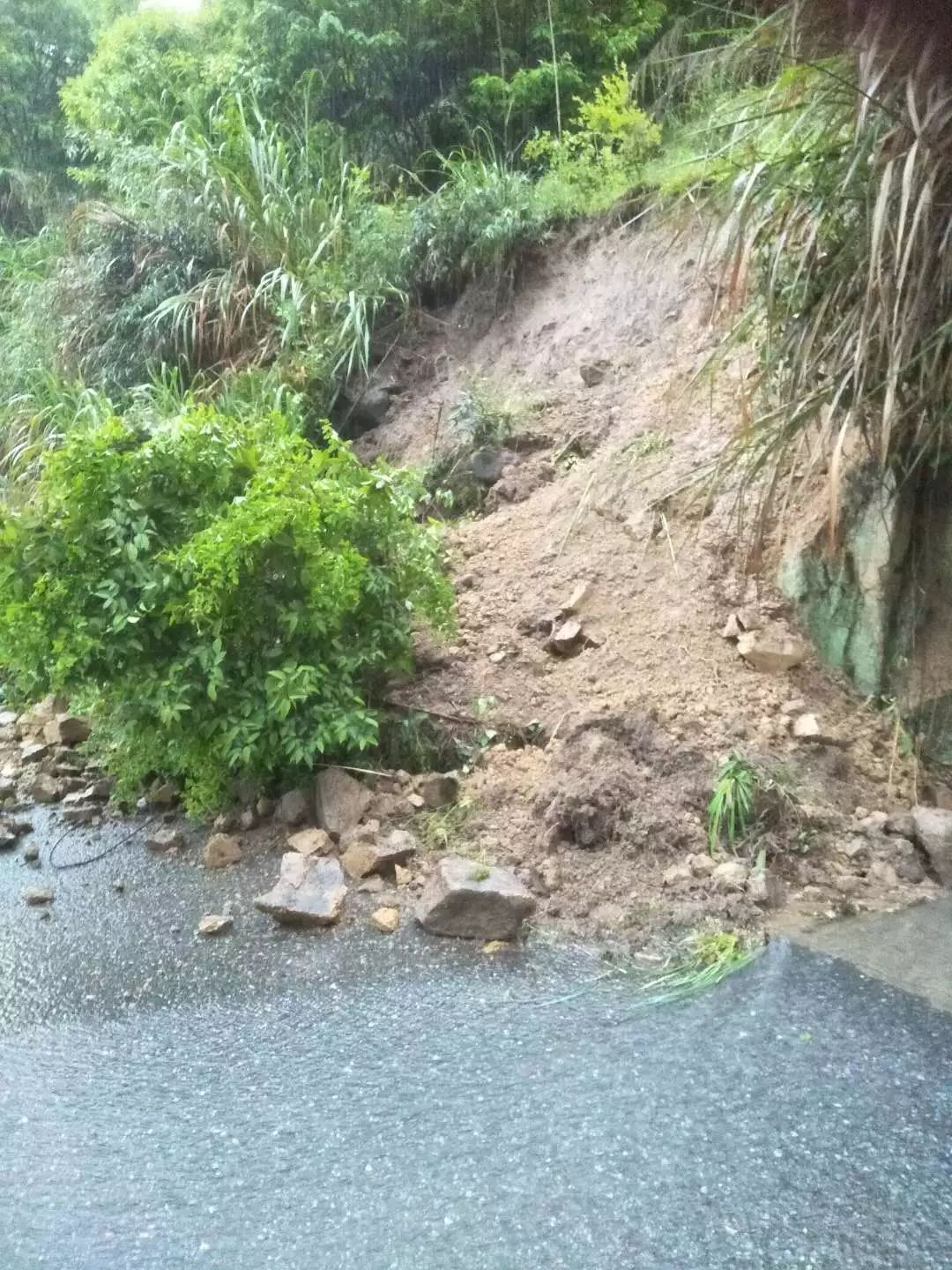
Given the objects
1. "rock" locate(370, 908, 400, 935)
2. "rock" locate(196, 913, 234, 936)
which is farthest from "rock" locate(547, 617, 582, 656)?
"rock" locate(196, 913, 234, 936)

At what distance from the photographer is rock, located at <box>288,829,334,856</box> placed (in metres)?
3.72

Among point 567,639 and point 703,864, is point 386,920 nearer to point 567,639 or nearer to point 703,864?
point 703,864

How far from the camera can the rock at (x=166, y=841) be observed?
399 centimetres

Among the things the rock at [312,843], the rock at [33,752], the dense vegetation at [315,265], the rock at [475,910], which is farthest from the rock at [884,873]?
the rock at [33,752]

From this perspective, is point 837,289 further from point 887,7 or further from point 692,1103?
point 692,1103

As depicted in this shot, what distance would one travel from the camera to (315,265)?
758 centimetres

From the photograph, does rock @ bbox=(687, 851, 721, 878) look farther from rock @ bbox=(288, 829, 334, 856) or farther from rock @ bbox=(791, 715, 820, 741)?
rock @ bbox=(288, 829, 334, 856)

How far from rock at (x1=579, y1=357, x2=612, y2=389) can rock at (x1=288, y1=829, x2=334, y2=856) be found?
11.1ft

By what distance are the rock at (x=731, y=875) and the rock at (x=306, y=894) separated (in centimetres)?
110

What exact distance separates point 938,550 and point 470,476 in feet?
8.52

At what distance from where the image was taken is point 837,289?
3615 millimetres

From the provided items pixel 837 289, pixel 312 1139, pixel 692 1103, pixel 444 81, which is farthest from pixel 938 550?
pixel 444 81

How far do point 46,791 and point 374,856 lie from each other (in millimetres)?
1638

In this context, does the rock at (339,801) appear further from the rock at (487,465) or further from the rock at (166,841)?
the rock at (487,465)
